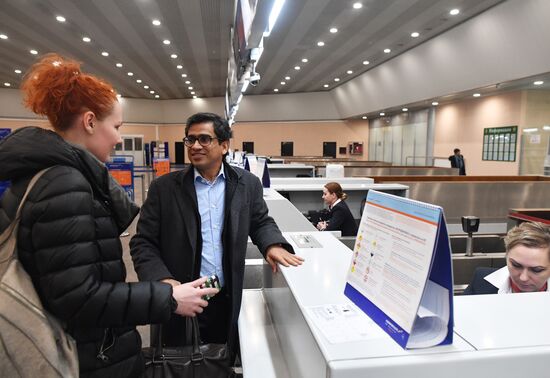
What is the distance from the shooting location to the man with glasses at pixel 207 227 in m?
1.55

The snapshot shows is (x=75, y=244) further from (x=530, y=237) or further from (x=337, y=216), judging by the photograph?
(x=337, y=216)

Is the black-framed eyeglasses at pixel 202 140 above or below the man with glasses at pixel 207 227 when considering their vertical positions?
above

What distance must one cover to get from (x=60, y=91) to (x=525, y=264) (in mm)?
1997

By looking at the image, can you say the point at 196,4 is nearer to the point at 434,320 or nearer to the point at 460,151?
the point at 434,320

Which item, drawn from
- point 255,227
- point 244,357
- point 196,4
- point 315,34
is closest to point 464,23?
point 315,34

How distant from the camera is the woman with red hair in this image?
907mm

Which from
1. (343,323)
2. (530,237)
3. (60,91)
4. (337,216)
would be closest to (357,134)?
(337,216)

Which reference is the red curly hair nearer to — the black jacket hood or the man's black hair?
the black jacket hood

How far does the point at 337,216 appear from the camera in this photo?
13.6 feet

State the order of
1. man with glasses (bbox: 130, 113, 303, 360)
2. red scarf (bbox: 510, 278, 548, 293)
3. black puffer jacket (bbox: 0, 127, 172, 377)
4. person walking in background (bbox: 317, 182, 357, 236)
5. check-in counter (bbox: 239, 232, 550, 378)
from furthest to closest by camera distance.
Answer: person walking in background (bbox: 317, 182, 357, 236)
red scarf (bbox: 510, 278, 548, 293)
man with glasses (bbox: 130, 113, 303, 360)
black puffer jacket (bbox: 0, 127, 172, 377)
check-in counter (bbox: 239, 232, 550, 378)

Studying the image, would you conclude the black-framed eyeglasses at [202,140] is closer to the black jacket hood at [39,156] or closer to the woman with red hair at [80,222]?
the woman with red hair at [80,222]

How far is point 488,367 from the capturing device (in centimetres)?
72

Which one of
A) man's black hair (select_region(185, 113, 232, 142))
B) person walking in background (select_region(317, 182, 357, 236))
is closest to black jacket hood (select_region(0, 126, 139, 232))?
man's black hair (select_region(185, 113, 232, 142))

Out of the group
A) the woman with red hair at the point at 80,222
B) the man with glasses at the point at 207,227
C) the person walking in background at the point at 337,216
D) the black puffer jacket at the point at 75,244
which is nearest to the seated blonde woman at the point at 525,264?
the man with glasses at the point at 207,227
